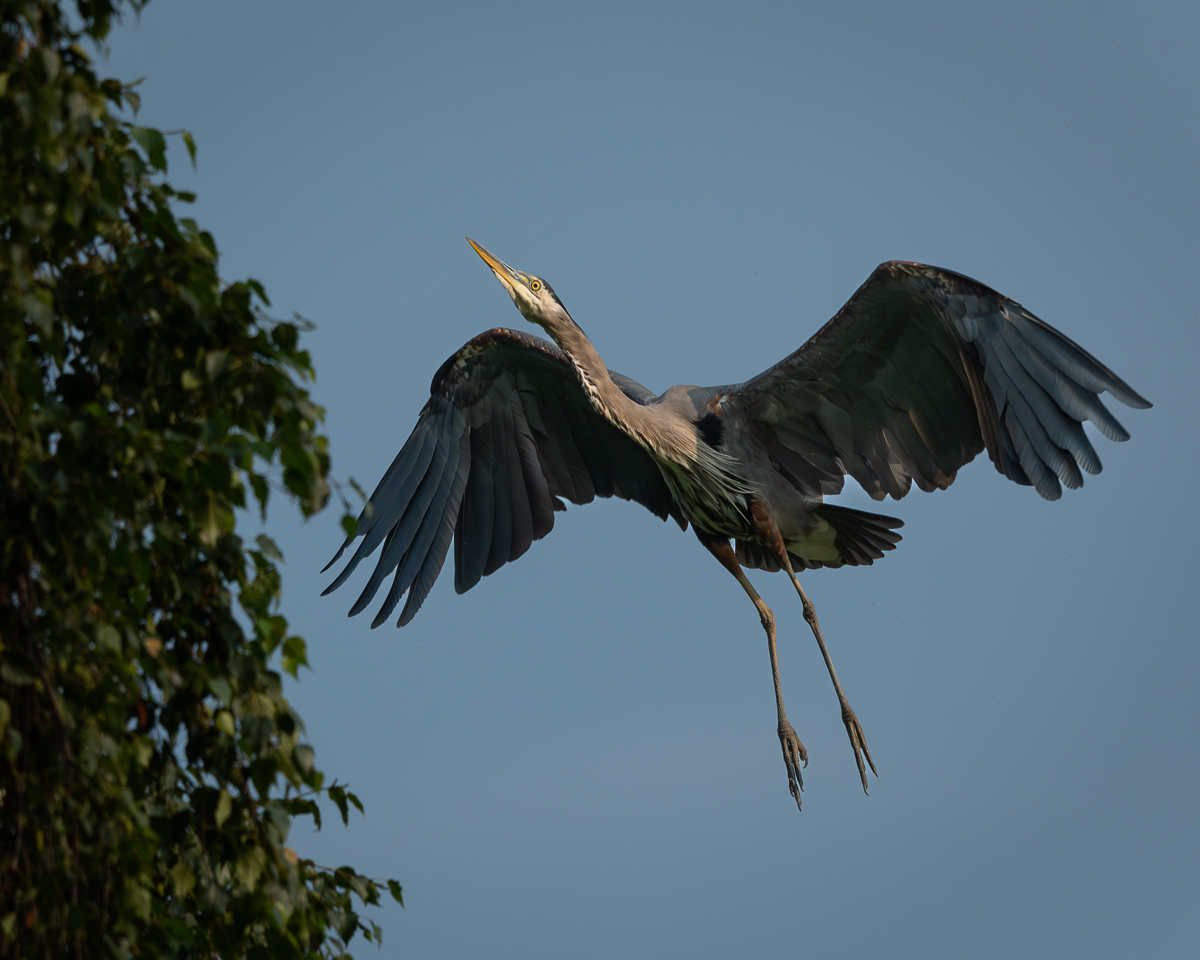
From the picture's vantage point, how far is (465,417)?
8.93 meters

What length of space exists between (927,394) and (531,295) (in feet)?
8.31

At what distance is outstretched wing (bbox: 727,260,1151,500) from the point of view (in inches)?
268

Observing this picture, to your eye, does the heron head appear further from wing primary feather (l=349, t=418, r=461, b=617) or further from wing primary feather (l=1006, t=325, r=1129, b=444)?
wing primary feather (l=1006, t=325, r=1129, b=444)

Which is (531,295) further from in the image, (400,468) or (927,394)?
(927,394)

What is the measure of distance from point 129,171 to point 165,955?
1943mm

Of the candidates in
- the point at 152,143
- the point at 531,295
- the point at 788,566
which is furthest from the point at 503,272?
the point at 152,143

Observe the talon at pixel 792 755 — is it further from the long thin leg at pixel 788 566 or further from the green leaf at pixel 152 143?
the green leaf at pixel 152 143

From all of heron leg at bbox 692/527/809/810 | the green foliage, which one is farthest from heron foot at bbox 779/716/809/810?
the green foliage

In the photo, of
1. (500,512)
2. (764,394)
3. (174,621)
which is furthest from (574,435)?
(174,621)

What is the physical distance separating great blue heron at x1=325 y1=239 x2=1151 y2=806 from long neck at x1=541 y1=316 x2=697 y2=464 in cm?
1

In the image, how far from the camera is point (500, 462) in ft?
29.4

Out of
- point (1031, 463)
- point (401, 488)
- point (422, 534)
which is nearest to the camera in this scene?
point (1031, 463)

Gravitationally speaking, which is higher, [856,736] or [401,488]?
[401,488]

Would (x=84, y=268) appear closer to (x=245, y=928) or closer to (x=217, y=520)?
(x=217, y=520)
